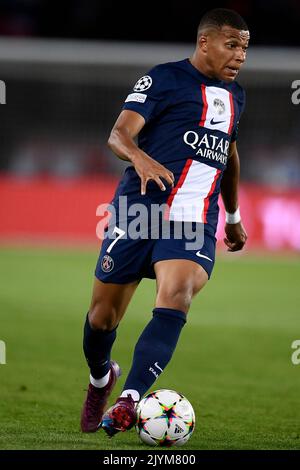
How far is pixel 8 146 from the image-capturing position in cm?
1998

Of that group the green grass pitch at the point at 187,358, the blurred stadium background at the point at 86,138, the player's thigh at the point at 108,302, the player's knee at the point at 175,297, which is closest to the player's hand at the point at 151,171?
the player's knee at the point at 175,297

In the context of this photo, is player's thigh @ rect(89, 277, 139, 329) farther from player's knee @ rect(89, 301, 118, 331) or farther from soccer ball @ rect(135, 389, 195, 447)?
soccer ball @ rect(135, 389, 195, 447)

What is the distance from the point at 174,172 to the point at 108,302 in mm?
805

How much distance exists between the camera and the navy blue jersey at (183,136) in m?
5.23

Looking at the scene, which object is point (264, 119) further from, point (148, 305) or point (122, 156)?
point (122, 156)

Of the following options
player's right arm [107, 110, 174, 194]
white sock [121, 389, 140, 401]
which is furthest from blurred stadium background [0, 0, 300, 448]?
white sock [121, 389, 140, 401]

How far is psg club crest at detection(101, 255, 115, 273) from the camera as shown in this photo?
5.22m

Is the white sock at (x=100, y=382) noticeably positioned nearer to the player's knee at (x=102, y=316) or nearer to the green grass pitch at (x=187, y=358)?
the green grass pitch at (x=187, y=358)

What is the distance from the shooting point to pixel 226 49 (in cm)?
530

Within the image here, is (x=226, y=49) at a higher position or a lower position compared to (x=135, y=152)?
higher

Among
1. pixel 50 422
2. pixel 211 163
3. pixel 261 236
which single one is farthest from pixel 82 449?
Result: pixel 261 236

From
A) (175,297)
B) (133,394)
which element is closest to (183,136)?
(175,297)

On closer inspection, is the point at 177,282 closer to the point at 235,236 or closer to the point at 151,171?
the point at 151,171

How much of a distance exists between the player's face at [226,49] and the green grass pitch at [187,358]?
203cm
